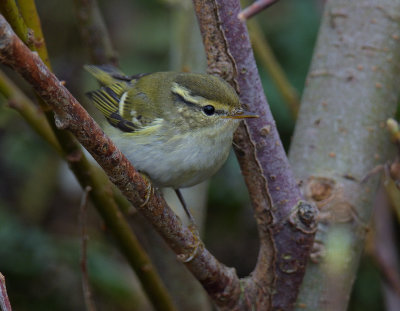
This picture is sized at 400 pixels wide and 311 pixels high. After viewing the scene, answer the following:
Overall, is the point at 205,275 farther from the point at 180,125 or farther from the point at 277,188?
the point at 180,125

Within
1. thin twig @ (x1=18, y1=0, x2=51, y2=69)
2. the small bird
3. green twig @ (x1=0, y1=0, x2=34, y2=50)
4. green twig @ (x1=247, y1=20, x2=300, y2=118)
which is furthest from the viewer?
green twig @ (x1=247, y1=20, x2=300, y2=118)

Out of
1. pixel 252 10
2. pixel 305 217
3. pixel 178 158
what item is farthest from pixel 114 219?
pixel 252 10

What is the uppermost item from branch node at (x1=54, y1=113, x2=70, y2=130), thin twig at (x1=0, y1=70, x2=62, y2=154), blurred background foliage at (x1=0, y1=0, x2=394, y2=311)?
branch node at (x1=54, y1=113, x2=70, y2=130)

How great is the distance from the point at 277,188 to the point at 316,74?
2.53 ft

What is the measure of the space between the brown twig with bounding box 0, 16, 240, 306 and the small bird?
42cm

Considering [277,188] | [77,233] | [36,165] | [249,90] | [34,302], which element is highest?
[249,90]

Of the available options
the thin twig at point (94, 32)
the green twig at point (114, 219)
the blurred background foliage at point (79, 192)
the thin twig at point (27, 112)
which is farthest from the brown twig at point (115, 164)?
the thin twig at point (94, 32)

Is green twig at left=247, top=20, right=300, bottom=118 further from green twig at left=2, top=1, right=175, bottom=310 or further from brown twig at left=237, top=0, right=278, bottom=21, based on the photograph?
green twig at left=2, top=1, right=175, bottom=310

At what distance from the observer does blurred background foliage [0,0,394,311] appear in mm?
3344

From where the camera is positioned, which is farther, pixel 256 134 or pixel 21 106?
pixel 21 106

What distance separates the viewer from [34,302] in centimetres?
325

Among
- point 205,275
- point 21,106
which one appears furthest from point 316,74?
point 21,106

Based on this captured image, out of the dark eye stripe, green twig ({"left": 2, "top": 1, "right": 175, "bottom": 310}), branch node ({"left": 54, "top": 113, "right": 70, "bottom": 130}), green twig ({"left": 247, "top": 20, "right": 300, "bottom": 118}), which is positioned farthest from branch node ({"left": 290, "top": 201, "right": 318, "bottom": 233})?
green twig ({"left": 247, "top": 20, "right": 300, "bottom": 118})

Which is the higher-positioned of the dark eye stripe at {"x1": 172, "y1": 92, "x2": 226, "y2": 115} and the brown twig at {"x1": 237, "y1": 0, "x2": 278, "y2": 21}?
the brown twig at {"x1": 237, "y1": 0, "x2": 278, "y2": 21}
